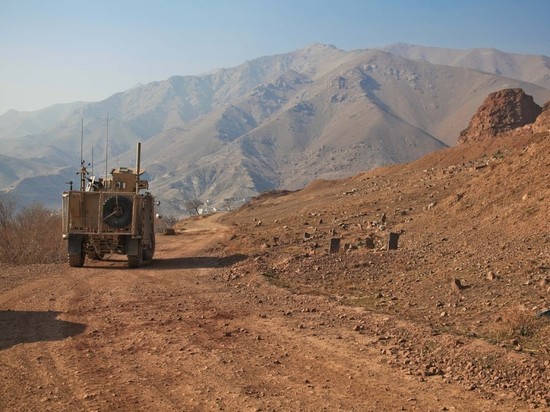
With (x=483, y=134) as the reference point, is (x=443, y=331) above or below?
below

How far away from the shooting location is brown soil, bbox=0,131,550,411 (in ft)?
25.1

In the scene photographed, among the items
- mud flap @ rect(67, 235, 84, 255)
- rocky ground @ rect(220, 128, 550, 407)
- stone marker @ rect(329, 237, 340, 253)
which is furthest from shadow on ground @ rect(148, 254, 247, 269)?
stone marker @ rect(329, 237, 340, 253)

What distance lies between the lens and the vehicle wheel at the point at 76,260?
2039cm

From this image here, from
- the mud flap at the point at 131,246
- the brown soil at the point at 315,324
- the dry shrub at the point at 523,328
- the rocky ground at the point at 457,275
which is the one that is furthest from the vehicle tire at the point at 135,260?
the dry shrub at the point at 523,328

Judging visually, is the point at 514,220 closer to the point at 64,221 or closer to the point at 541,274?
the point at 541,274

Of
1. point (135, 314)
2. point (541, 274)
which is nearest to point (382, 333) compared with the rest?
point (541, 274)

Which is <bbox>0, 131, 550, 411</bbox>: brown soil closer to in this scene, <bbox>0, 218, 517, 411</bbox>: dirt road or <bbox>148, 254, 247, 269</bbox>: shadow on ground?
<bbox>0, 218, 517, 411</bbox>: dirt road

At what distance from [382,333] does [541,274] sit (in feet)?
13.1

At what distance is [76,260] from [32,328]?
9530 millimetres

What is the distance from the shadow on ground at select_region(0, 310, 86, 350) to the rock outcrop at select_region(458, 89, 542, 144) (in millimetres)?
53060

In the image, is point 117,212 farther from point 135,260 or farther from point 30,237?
point 30,237

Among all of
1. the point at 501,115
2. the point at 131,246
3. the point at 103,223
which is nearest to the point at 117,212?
the point at 103,223

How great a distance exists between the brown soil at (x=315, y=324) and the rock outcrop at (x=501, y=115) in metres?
38.7

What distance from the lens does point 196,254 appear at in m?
25.2
